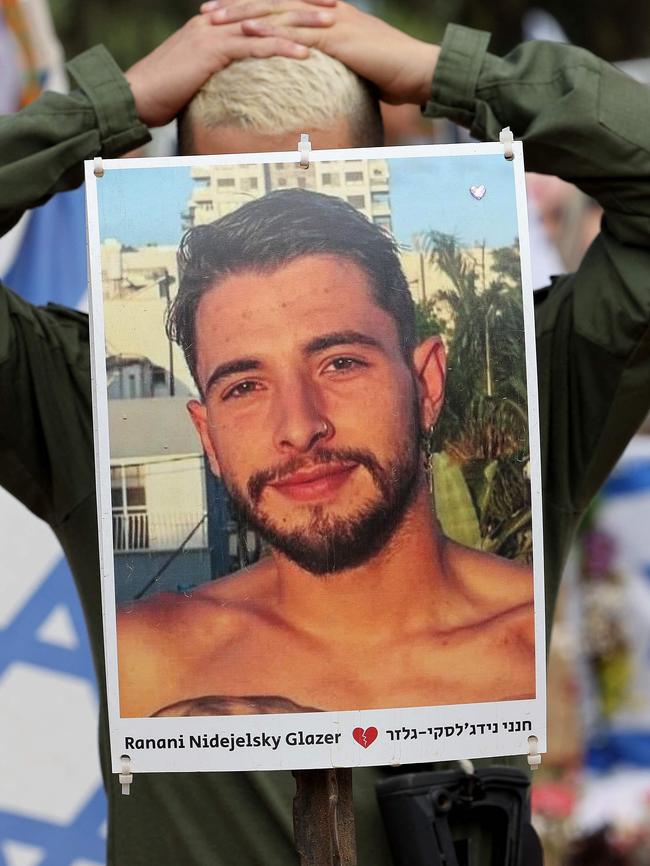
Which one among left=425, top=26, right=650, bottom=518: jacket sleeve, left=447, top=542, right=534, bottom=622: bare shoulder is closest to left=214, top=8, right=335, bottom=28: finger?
left=425, top=26, right=650, bottom=518: jacket sleeve

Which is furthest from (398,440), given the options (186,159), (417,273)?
(186,159)

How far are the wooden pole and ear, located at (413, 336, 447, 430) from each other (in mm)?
434

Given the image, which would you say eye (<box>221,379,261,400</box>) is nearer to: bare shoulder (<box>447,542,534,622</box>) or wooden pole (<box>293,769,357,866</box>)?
bare shoulder (<box>447,542,534,622</box>)

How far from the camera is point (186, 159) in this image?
1.78 meters

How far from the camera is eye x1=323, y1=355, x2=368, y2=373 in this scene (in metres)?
1.76

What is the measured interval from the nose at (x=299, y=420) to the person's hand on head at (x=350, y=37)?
0.59 m

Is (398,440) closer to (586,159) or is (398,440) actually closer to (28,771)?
(586,159)

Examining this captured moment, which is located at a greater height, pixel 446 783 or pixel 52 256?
pixel 52 256

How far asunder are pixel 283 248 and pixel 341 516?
32cm

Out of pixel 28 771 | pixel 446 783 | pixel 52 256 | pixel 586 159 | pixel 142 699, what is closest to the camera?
pixel 142 699

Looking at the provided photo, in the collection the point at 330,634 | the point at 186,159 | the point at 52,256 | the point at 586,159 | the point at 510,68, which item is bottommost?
the point at 330,634

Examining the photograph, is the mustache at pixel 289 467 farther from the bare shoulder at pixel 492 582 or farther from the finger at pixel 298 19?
the finger at pixel 298 19

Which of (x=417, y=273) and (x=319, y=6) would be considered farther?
(x=319, y=6)

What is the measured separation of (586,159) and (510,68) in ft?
0.60
